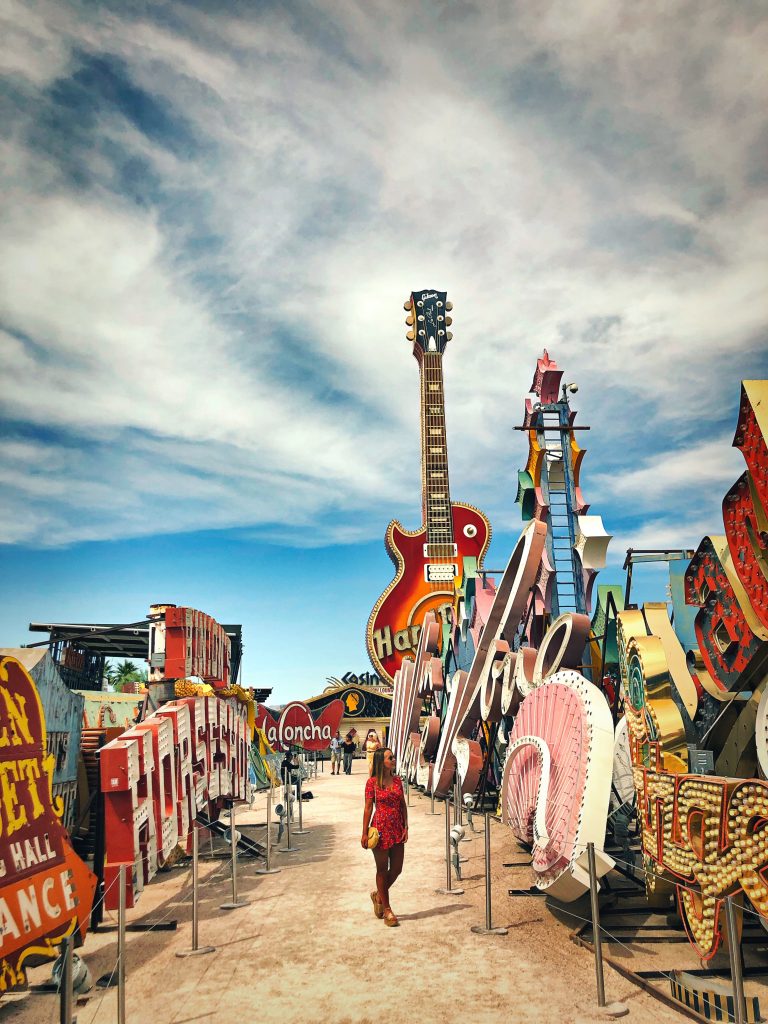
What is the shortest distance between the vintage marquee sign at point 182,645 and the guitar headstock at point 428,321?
30348 millimetres

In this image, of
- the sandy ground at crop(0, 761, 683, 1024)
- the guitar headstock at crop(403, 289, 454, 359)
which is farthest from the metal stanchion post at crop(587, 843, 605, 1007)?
the guitar headstock at crop(403, 289, 454, 359)

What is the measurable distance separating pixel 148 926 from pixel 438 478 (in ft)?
102

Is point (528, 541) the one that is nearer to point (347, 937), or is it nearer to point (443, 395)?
point (347, 937)

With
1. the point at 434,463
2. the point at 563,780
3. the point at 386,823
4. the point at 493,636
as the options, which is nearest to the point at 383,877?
the point at 386,823

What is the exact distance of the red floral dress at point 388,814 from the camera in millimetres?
8117

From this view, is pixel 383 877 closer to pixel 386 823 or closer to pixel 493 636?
pixel 386 823

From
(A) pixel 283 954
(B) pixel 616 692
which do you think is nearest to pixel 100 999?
(A) pixel 283 954

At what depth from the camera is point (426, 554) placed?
1469 inches

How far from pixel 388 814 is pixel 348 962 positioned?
150 cm

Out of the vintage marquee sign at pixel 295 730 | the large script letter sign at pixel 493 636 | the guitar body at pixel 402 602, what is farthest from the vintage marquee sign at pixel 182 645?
the guitar body at pixel 402 602

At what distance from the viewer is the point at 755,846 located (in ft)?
18.4

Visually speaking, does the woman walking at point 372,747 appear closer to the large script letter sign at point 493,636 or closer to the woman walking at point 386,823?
the woman walking at point 386,823

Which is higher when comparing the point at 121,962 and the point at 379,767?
the point at 379,767

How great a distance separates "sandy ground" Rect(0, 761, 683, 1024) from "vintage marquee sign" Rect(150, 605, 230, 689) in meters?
3.06
